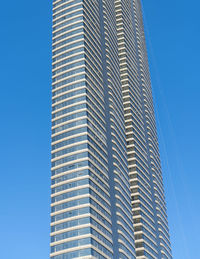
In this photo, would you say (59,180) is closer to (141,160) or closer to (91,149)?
(91,149)

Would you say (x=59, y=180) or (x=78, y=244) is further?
(x=59, y=180)

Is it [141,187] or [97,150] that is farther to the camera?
[141,187]

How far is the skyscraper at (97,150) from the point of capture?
120m

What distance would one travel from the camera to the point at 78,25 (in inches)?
6038

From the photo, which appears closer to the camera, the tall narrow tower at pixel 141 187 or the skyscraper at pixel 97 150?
the skyscraper at pixel 97 150

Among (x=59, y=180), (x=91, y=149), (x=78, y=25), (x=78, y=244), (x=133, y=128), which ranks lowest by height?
(x=78, y=244)

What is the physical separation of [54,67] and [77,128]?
28.4 metres

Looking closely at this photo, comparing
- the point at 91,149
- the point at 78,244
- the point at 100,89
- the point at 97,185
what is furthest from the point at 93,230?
the point at 100,89

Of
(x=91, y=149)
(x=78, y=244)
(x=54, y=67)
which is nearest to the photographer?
(x=78, y=244)

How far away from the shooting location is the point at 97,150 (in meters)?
136

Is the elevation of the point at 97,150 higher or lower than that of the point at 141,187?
lower

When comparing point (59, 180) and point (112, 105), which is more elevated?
point (112, 105)

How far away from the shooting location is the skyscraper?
120m

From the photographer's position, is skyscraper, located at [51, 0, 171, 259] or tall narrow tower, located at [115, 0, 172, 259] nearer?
skyscraper, located at [51, 0, 171, 259]
